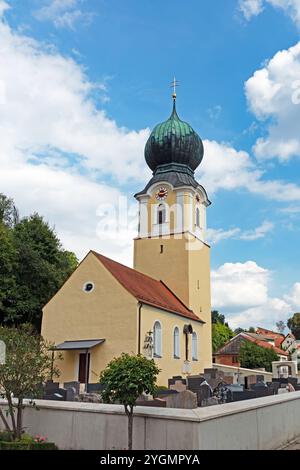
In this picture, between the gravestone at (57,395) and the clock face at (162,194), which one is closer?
the gravestone at (57,395)

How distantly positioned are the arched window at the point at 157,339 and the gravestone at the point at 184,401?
43.6ft

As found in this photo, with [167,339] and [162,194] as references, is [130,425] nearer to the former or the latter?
[167,339]

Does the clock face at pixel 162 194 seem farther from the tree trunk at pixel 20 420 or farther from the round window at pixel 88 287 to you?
the tree trunk at pixel 20 420

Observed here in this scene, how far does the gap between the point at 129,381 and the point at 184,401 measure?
4.11 meters

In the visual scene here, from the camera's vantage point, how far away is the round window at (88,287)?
26.0 meters

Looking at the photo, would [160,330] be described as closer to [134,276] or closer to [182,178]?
[134,276]

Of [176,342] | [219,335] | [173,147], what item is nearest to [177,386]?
[176,342]

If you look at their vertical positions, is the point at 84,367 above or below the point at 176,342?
below

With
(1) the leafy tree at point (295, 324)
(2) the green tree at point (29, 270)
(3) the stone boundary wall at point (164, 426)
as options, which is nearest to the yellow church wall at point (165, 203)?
(2) the green tree at point (29, 270)

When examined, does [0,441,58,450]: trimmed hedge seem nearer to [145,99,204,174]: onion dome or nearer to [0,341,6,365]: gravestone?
[0,341,6,365]: gravestone

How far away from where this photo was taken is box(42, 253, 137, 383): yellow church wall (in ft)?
79.6

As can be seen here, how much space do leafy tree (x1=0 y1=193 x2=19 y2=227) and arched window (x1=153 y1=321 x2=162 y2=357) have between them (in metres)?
21.1

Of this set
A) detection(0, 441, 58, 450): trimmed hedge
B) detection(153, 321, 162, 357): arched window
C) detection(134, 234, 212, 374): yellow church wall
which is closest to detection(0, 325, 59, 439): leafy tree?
detection(0, 441, 58, 450): trimmed hedge

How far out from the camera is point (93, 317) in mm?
25312
